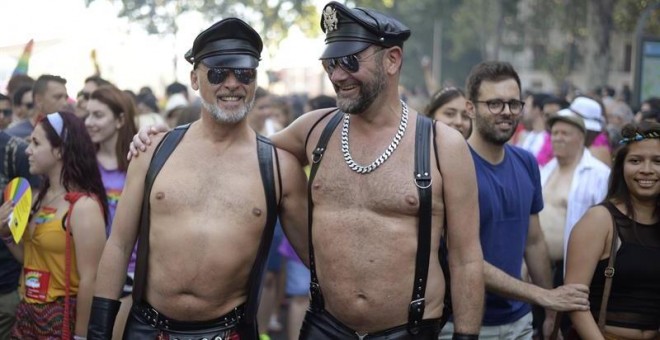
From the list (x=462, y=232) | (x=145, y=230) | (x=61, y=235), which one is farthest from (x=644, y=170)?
(x=61, y=235)

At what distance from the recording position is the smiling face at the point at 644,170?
4.93 meters

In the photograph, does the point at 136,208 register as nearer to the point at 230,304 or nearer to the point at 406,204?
the point at 230,304

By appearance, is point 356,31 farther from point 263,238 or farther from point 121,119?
point 121,119

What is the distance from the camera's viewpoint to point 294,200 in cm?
451

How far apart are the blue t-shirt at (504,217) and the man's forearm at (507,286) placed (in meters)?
0.22

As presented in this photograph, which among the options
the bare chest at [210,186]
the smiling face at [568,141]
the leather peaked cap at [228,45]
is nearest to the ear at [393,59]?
the leather peaked cap at [228,45]

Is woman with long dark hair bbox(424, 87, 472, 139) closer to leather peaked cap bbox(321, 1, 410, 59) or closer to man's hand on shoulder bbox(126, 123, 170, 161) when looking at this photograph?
leather peaked cap bbox(321, 1, 410, 59)

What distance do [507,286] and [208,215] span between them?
1.62 metres

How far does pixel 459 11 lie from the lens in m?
60.9

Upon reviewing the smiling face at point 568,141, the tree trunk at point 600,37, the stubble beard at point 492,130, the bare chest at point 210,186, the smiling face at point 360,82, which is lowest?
the bare chest at point 210,186

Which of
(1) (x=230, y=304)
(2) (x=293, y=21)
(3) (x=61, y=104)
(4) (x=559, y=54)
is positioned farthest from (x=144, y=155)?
(4) (x=559, y=54)

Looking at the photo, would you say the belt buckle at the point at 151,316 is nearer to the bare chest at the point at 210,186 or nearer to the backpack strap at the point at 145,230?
the backpack strap at the point at 145,230

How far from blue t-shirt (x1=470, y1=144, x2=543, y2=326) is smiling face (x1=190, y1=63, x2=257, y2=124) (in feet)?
4.72

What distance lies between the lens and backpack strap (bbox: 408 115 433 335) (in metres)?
4.13
